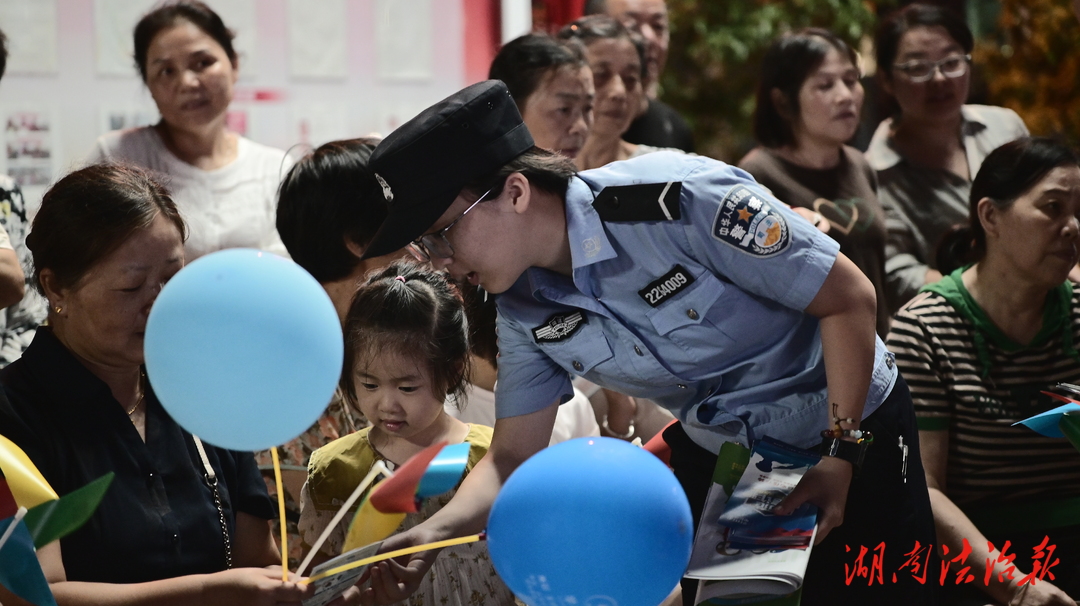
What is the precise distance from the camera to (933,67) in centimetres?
325

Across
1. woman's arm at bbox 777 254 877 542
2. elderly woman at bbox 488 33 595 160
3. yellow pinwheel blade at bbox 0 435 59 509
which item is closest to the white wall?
elderly woman at bbox 488 33 595 160

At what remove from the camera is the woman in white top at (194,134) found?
2.94 m

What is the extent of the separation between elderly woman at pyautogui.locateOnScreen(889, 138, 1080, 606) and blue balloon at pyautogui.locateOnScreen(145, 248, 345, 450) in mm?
1502

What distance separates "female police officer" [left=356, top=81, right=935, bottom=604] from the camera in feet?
4.94

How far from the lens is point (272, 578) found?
142 centimetres

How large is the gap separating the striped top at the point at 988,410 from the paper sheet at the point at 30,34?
2.56m

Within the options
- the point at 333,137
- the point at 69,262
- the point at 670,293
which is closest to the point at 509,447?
the point at 670,293

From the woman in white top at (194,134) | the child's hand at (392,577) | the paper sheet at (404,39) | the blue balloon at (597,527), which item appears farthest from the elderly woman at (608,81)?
the blue balloon at (597,527)

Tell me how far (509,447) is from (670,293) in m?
0.37

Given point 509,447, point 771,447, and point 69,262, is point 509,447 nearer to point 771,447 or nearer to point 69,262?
point 771,447

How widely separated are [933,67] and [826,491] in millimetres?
2146

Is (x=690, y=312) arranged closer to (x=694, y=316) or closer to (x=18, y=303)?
(x=694, y=316)

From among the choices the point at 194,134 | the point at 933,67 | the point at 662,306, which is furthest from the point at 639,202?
the point at 933,67

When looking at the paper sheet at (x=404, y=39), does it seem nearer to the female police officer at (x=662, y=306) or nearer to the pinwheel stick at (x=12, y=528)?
the female police officer at (x=662, y=306)
